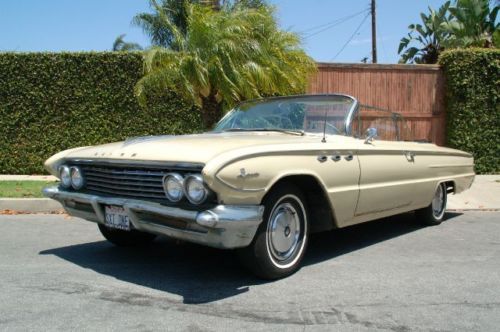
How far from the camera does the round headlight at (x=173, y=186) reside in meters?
4.02

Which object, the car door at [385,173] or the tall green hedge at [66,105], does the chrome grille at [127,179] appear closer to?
the car door at [385,173]

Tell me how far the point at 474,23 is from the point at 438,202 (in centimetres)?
1104

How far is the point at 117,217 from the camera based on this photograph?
4480 millimetres

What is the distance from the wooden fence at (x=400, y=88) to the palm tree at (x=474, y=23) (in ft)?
12.9

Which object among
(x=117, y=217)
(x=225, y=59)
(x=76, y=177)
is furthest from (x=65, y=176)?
(x=225, y=59)

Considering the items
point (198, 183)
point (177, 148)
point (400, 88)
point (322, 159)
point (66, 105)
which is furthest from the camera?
point (400, 88)

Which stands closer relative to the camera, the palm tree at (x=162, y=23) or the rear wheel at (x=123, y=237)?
the rear wheel at (x=123, y=237)

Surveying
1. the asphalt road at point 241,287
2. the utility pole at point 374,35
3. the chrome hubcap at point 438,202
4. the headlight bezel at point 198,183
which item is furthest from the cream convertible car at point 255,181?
the utility pole at point 374,35

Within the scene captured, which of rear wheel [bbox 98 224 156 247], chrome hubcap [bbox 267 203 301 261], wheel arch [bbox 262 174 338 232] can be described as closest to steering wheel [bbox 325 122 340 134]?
wheel arch [bbox 262 174 338 232]

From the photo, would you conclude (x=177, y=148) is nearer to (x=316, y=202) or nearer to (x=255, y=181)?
(x=255, y=181)

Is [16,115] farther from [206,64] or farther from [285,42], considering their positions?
[285,42]

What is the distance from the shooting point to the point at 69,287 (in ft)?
13.9

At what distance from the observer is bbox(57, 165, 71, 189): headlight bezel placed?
16.4ft

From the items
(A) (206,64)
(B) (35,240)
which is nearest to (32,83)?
(A) (206,64)
